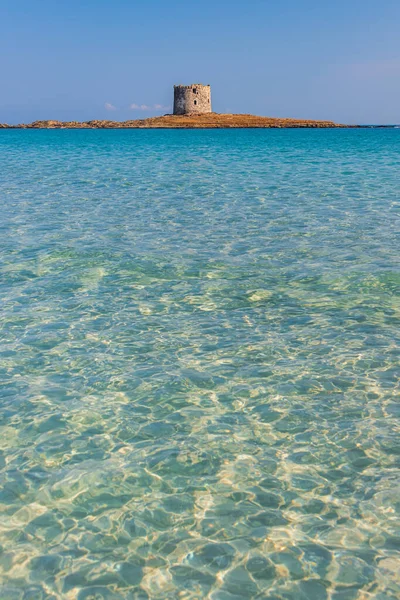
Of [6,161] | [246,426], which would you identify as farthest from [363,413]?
[6,161]

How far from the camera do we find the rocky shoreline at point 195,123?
120 metres

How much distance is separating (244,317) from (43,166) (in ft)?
98.2

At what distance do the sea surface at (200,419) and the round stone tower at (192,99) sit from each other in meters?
118

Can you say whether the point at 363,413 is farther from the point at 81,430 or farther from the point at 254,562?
the point at 81,430

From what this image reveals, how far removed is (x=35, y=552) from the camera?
4.39m

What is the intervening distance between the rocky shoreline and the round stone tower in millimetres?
1510

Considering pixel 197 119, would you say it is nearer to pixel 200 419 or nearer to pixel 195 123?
pixel 195 123

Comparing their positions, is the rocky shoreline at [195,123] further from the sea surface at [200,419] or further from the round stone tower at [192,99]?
the sea surface at [200,419]

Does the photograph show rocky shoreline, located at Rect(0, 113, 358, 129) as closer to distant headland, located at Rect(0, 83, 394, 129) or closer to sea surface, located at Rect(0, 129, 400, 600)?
distant headland, located at Rect(0, 83, 394, 129)

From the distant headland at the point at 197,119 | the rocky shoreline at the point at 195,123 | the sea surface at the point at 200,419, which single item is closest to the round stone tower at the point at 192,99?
the distant headland at the point at 197,119

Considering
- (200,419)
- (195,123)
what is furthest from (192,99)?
(200,419)

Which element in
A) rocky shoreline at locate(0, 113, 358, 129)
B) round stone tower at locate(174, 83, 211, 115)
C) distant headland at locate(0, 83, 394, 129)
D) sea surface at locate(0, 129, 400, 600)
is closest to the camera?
sea surface at locate(0, 129, 400, 600)

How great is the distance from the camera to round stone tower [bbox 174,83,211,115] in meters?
125

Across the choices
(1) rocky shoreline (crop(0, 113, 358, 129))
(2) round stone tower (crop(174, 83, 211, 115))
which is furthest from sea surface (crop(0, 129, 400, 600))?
(2) round stone tower (crop(174, 83, 211, 115))
